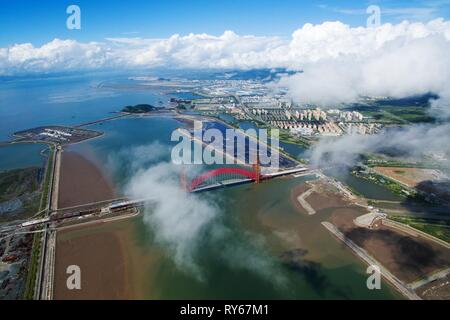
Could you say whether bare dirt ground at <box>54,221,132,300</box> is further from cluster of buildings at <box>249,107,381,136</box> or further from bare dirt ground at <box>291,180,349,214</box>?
cluster of buildings at <box>249,107,381,136</box>

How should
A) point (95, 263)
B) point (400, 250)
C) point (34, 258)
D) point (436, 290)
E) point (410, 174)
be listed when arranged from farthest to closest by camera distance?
point (410, 174)
point (400, 250)
point (34, 258)
point (95, 263)
point (436, 290)

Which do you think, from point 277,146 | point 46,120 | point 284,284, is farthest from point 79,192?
point 46,120

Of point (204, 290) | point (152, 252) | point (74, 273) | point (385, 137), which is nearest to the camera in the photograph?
point (204, 290)

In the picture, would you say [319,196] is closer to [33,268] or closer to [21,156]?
[33,268]

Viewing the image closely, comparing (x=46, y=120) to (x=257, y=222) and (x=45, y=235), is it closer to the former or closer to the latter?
(x=45, y=235)

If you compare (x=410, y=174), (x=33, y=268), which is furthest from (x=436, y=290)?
(x=33, y=268)
